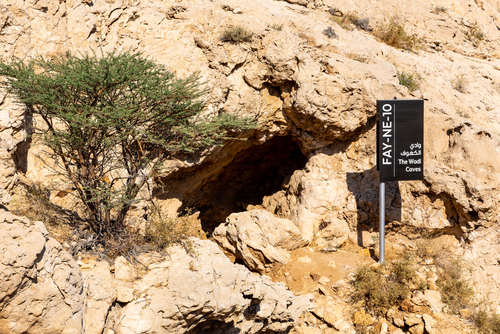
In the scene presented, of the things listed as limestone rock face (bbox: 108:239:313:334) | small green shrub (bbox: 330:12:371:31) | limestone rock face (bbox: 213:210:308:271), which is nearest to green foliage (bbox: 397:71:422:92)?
small green shrub (bbox: 330:12:371:31)

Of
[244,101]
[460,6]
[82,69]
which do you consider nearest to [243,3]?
[244,101]

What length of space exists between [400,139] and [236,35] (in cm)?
445

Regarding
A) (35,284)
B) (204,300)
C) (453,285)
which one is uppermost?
(35,284)

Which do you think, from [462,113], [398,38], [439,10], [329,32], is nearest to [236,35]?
[329,32]

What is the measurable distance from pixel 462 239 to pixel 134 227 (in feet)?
23.1

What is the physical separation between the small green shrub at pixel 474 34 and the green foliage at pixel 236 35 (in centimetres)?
993

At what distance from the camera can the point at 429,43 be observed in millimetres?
12828

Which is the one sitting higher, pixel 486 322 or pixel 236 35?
pixel 236 35

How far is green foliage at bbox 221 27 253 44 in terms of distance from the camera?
29.0 feet

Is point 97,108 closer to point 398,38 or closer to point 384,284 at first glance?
point 384,284

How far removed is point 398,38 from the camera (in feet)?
40.1

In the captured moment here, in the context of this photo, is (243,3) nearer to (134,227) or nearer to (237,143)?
(237,143)

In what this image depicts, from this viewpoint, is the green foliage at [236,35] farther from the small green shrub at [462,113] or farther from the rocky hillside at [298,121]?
the small green shrub at [462,113]

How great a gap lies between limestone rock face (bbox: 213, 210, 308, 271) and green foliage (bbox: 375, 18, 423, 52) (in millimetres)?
7579
